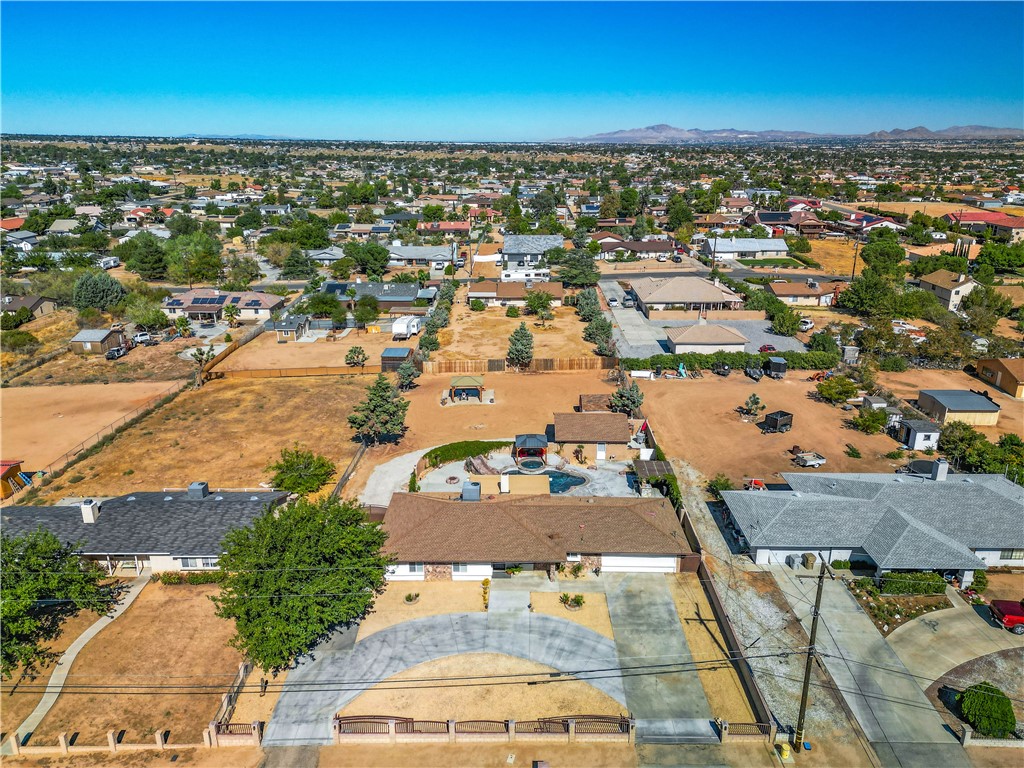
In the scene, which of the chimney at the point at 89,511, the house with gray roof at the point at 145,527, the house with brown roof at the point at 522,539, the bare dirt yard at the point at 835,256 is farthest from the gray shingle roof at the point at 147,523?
the bare dirt yard at the point at 835,256

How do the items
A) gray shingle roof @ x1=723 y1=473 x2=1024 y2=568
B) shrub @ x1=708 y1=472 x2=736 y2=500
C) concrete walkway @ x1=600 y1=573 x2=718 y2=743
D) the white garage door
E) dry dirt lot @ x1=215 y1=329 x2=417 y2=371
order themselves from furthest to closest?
dry dirt lot @ x1=215 y1=329 x2=417 y2=371
shrub @ x1=708 y1=472 x2=736 y2=500
the white garage door
gray shingle roof @ x1=723 y1=473 x2=1024 y2=568
concrete walkway @ x1=600 y1=573 x2=718 y2=743

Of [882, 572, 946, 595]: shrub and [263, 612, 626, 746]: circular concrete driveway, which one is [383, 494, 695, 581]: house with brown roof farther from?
[882, 572, 946, 595]: shrub

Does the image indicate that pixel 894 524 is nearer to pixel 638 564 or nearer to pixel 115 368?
pixel 638 564

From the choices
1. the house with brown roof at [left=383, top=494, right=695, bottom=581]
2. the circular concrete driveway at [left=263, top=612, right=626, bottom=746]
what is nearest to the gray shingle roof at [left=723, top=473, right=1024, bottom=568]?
the house with brown roof at [left=383, top=494, right=695, bottom=581]

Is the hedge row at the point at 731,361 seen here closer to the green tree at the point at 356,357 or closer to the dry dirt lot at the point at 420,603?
the green tree at the point at 356,357

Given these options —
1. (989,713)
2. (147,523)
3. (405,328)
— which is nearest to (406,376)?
(405,328)

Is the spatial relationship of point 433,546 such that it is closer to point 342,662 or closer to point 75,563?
point 342,662
